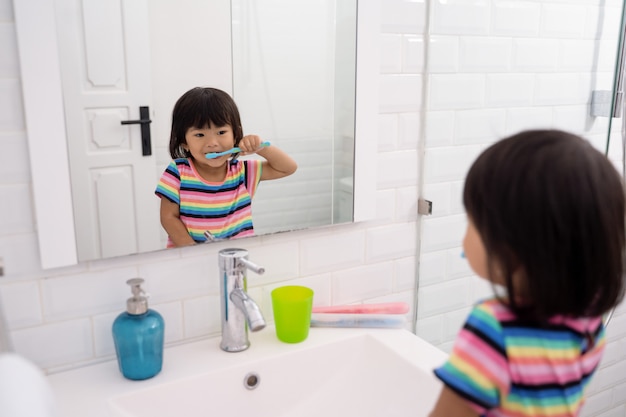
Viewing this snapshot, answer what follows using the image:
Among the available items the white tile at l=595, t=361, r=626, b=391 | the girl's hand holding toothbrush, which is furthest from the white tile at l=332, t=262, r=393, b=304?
the white tile at l=595, t=361, r=626, b=391

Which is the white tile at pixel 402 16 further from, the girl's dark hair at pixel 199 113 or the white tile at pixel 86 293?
the white tile at pixel 86 293

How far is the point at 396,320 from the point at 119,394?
1.73 feet

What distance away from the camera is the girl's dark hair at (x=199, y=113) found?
1030 mm

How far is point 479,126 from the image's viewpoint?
1.37 meters

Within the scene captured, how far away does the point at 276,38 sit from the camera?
110 centimetres

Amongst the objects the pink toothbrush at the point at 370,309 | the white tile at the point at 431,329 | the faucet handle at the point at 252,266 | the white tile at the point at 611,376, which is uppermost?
the faucet handle at the point at 252,266

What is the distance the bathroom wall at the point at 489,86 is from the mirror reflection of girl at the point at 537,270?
2.07 ft

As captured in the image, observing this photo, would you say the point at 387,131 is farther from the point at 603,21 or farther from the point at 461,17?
the point at 603,21

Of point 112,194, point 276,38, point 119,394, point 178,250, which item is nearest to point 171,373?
point 119,394

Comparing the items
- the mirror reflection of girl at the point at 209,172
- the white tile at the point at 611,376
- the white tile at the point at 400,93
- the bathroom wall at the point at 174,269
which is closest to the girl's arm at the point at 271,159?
the mirror reflection of girl at the point at 209,172

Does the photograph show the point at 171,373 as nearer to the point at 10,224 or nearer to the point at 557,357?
the point at 10,224

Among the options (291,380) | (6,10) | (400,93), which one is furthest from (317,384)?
(6,10)

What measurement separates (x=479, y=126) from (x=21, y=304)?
98 centimetres

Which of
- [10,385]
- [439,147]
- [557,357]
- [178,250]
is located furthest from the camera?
[439,147]
